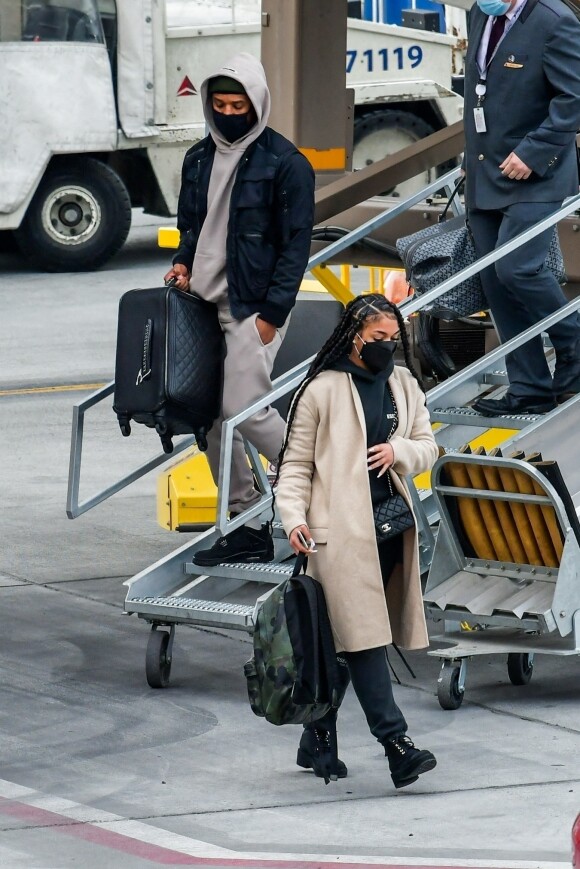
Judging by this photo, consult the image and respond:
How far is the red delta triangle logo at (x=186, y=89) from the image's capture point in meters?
19.0

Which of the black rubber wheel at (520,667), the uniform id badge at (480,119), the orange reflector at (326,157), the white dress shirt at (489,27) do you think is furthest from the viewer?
the orange reflector at (326,157)

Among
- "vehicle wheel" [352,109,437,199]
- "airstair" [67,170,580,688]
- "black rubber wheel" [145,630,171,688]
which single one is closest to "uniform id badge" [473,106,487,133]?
"airstair" [67,170,580,688]

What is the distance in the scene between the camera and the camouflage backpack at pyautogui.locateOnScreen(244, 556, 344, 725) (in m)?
6.07

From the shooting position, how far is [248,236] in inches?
296

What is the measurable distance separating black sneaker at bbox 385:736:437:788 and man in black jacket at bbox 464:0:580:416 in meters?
2.17

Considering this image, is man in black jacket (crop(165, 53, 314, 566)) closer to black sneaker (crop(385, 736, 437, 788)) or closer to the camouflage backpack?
the camouflage backpack

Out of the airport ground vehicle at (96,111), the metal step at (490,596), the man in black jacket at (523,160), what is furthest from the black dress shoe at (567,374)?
the airport ground vehicle at (96,111)

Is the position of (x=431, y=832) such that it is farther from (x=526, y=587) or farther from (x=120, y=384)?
(x=120, y=384)

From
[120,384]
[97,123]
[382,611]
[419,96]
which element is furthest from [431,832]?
[419,96]

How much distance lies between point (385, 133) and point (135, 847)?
16187 millimetres

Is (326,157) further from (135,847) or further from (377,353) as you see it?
(135,847)

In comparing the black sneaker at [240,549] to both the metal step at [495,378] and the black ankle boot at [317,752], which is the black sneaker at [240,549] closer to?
the metal step at [495,378]

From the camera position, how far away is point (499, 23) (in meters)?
7.81

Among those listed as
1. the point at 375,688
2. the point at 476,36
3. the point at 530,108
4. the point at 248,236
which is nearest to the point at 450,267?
the point at 530,108
